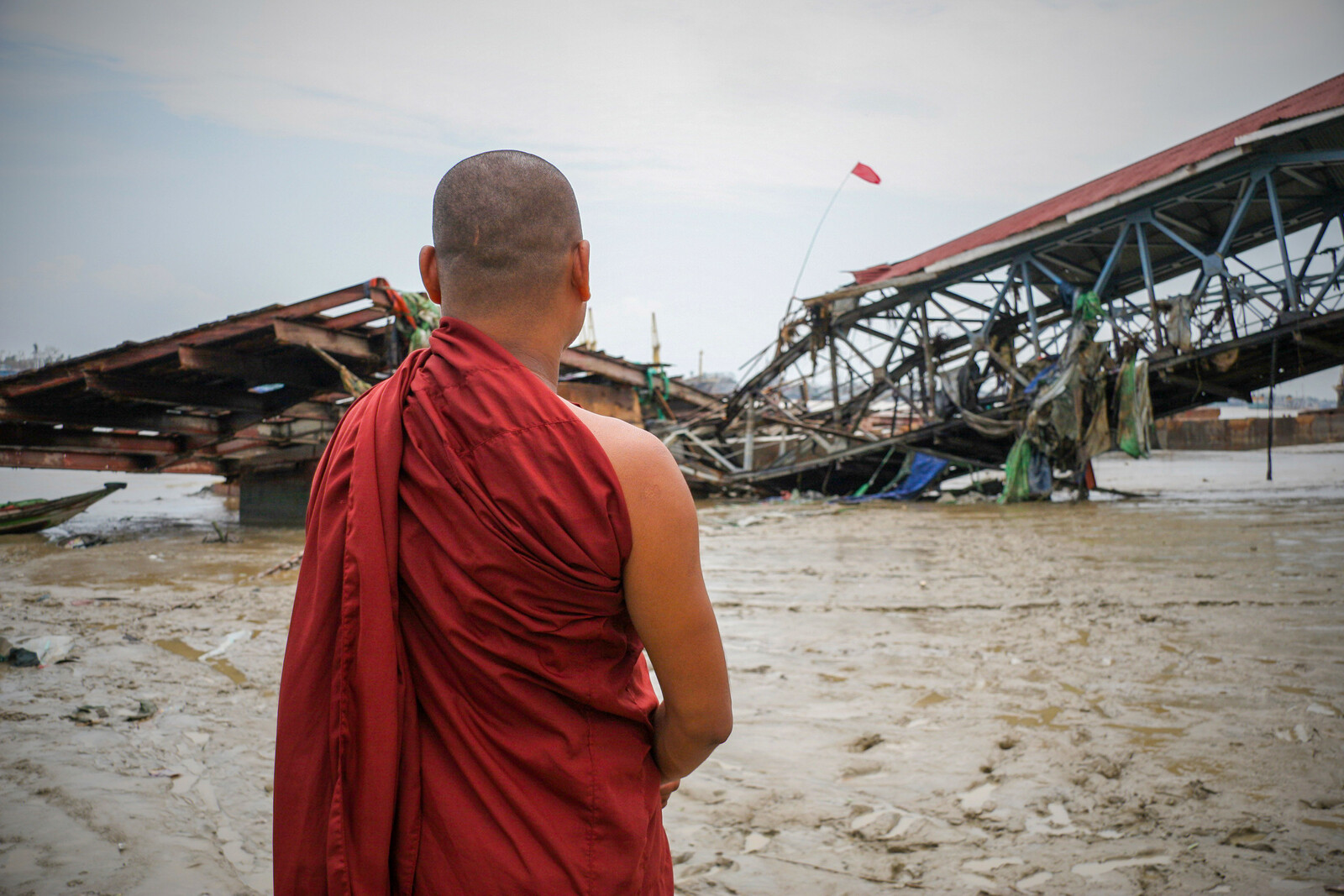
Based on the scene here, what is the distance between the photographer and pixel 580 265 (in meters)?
1.32

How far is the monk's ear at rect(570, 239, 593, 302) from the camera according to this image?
4.29 ft

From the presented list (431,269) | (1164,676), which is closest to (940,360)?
(1164,676)

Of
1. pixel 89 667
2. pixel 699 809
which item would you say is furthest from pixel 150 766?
pixel 699 809

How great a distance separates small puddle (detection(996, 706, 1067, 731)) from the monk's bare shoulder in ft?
9.21

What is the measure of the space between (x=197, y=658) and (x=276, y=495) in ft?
36.2

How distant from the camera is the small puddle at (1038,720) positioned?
3.30 meters

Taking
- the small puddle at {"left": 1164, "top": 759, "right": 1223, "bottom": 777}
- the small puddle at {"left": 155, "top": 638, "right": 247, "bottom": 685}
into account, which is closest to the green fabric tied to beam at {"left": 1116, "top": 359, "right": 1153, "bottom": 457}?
the small puddle at {"left": 1164, "top": 759, "right": 1223, "bottom": 777}

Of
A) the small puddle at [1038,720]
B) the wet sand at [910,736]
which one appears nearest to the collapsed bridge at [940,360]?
the wet sand at [910,736]

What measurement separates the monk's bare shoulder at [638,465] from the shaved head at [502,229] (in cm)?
26

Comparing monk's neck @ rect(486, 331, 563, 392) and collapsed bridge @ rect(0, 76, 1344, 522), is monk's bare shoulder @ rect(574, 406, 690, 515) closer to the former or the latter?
monk's neck @ rect(486, 331, 563, 392)

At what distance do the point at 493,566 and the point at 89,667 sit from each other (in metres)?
4.19

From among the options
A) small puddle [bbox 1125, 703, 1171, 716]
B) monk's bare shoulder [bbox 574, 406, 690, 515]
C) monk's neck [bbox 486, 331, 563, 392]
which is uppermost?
monk's neck [bbox 486, 331, 563, 392]

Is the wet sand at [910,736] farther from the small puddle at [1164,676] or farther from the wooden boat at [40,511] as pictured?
the wooden boat at [40,511]

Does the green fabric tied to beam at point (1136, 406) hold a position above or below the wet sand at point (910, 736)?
above
